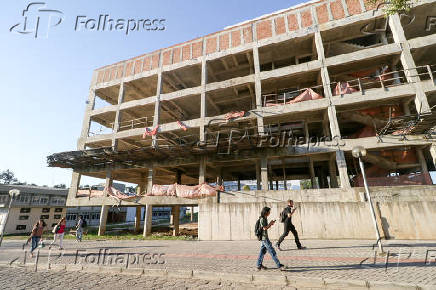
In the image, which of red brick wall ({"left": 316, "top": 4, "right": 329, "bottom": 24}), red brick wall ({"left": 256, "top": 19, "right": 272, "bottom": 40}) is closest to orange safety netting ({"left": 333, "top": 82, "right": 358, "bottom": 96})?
red brick wall ({"left": 316, "top": 4, "right": 329, "bottom": 24})

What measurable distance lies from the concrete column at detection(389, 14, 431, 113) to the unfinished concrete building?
0.07m

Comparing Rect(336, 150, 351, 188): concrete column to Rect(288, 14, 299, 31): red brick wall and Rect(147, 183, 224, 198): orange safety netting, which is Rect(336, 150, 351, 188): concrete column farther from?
Rect(288, 14, 299, 31): red brick wall

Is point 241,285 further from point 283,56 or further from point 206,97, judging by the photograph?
point 283,56

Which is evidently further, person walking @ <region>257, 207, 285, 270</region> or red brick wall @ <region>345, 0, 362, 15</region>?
red brick wall @ <region>345, 0, 362, 15</region>

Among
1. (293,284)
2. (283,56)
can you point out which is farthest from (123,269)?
(283,56)

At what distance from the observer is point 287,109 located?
51.9 feet

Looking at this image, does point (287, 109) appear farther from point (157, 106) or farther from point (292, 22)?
point (157, 106)

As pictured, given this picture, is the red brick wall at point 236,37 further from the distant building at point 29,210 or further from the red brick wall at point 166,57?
the distant building at point 29,210

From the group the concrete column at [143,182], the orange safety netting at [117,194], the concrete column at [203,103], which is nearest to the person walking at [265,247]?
the concrete column at [203,103]

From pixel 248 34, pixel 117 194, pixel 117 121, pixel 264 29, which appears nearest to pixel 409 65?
pixel 264 29

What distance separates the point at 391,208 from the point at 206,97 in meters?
15.6

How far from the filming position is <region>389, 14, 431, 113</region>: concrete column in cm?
1331

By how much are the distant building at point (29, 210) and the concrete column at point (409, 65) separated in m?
35.9

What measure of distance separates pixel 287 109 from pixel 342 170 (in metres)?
5.86
